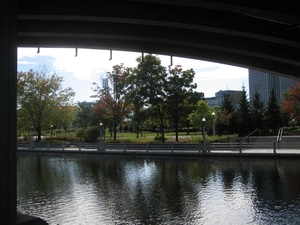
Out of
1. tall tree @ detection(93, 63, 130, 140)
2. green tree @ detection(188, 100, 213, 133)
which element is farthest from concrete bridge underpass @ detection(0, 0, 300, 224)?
green tree @ detection(188, 100, 213, 133)

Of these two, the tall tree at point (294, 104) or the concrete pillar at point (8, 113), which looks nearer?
the concrete pillar at point (8, 113)

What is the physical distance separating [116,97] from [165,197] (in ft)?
103

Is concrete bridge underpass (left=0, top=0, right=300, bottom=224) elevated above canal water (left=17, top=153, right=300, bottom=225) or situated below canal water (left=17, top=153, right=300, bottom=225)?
above

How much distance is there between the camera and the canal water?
789 cm

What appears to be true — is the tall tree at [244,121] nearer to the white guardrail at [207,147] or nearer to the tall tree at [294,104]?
the tall tree at [294,104]

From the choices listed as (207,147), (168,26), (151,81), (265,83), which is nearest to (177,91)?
(151,81)

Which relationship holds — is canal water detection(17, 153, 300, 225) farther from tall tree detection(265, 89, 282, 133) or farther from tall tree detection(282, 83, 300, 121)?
tall tree detection(265, 89, 282, 133)

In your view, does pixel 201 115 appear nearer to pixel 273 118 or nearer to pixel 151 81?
pixel 273 118

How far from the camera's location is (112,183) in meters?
13.3

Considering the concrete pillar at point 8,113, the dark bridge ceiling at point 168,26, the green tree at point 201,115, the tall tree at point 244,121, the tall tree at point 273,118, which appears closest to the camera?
the concrete pillar at point 8,113

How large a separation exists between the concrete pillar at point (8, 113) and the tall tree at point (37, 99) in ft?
132

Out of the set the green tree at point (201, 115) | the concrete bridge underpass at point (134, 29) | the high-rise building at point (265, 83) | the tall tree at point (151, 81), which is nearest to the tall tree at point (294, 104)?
the green tree at point (201, 115)

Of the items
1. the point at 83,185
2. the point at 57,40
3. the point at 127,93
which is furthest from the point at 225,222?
the point at 127,93

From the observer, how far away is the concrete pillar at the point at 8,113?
16.7 feet
